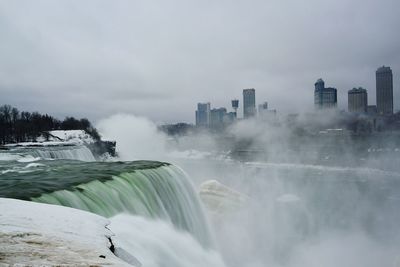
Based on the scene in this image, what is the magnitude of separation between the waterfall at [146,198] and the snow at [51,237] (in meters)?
3.08

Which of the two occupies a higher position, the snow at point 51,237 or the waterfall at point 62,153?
the snow at point 51,237

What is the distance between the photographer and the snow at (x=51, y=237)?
3.00m

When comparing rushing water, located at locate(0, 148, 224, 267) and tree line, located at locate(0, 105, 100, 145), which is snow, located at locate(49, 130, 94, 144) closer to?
tree line, located at locate(0, 105, 100, 145)

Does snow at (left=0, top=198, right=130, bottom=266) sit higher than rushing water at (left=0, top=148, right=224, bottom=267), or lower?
higher

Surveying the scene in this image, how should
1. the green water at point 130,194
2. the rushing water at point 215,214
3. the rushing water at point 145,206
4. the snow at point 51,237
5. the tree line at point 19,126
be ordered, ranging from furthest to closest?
1. the tree line at point 19,126
2. the green water at point 130,194
3. the rushing water at point 215,214
4. the rushing water at point 145,206
5. the snow at point 51,237

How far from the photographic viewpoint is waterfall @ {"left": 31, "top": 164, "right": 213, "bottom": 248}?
8.50 m

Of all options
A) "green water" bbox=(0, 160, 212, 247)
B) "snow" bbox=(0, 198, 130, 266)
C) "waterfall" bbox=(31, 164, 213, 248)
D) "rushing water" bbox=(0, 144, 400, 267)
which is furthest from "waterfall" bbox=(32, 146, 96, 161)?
"snow" bbox=(0, 198, 130, 266)

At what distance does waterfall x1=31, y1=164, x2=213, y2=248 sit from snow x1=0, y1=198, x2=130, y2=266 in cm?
308

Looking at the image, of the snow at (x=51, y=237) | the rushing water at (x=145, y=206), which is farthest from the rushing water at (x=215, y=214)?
the snow at (x=51, y=237)

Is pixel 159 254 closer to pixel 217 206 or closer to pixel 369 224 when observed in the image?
pixel 217 206

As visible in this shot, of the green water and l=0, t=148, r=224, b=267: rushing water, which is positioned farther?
the green water

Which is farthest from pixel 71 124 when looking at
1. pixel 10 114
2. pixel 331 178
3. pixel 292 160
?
pixel 331 178

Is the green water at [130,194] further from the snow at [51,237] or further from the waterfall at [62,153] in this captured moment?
the waterfall at [62,153]

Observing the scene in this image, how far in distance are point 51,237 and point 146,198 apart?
6.67 meters
